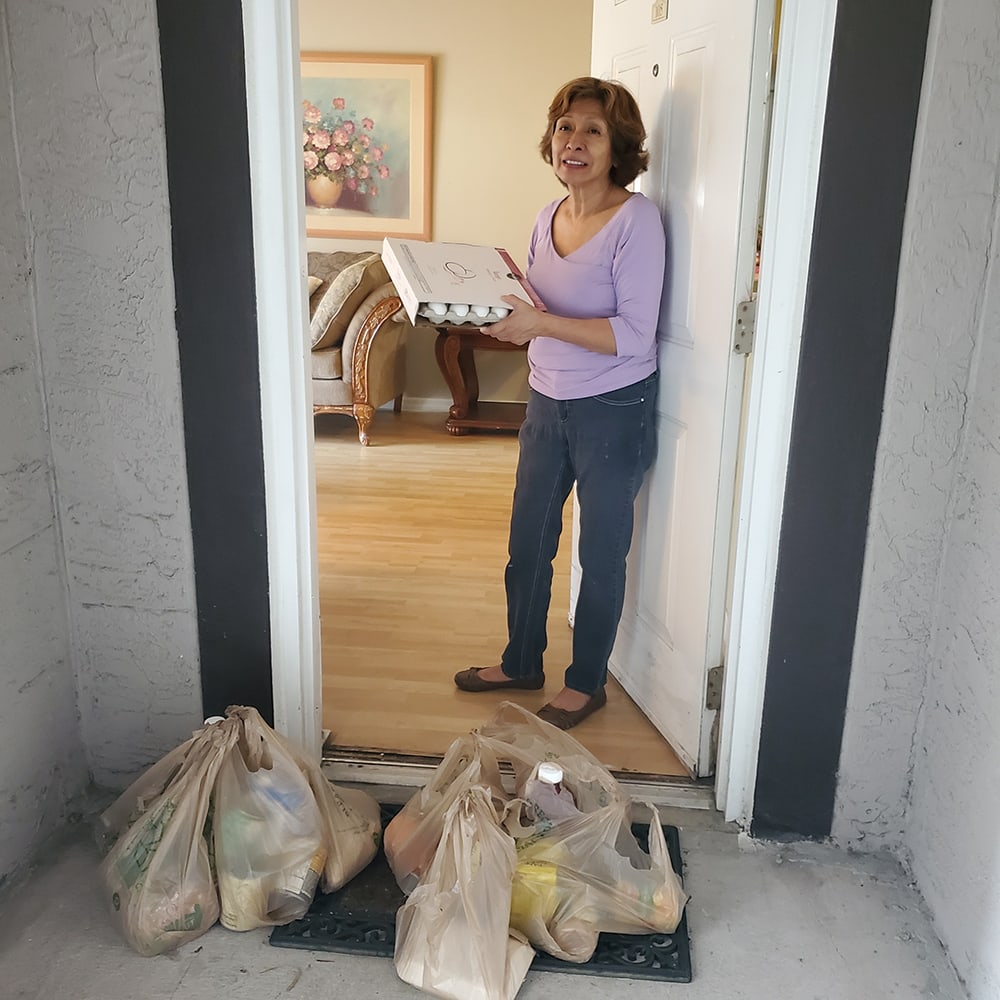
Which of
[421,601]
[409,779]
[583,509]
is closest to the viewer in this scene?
[409,779]

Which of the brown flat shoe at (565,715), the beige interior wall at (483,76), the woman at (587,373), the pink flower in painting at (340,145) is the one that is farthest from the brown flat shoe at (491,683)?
the pink flower in painting at (340,145)

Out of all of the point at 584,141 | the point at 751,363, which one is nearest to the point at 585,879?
the point at 751,363

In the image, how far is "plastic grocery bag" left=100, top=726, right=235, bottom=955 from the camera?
156 cm

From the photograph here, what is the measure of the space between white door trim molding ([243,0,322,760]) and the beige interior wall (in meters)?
3.61

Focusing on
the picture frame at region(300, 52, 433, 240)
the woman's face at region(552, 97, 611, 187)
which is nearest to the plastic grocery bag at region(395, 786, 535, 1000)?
the woman's face at region(552, 97, 611, 187)

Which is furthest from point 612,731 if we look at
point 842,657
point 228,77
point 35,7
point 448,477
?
point 448,477

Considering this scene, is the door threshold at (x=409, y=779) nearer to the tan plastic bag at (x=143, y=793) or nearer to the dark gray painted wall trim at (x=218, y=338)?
the dark gray painted wall trim at (x=218, y=338)

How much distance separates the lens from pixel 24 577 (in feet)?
5.79

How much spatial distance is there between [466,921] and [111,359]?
113 centimetres

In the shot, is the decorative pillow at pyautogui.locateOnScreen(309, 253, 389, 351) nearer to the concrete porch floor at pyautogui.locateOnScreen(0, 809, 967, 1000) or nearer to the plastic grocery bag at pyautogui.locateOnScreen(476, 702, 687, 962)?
the concrete porch floor at pyautogui.locateOnScreen(0, 809, 967, 1000)

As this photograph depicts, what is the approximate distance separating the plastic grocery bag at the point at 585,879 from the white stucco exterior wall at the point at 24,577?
0.87 m

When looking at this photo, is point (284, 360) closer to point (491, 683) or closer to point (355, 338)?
point (491, 683)

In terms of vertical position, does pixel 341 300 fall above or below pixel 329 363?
above

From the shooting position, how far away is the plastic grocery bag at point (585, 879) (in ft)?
5.15
